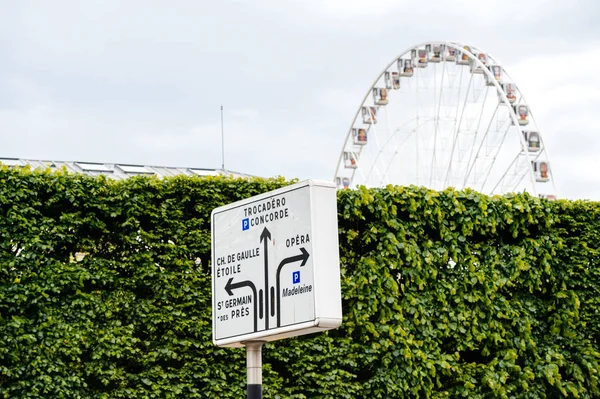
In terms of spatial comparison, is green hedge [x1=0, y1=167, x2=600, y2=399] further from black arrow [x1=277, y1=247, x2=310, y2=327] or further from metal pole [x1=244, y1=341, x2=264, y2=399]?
black arrow [x1=277, y1=247, x2=310, y2=327]

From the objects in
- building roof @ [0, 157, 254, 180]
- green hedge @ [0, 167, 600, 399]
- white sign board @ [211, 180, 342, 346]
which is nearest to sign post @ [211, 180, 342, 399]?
white sign board @ [211, 180, 342, 346]

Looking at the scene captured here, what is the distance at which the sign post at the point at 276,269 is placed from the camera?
12.6ft

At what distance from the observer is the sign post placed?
3.84 metres

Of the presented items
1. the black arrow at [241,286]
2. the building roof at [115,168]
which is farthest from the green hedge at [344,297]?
the building roof at [115,168]

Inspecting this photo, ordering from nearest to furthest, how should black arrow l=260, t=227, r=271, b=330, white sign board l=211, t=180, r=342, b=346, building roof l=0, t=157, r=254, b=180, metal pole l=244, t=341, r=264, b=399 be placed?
white sign board l=211, t=180, r=342, b=346
black arrow l=260, t=227, r=271, b=330
metal pole l=244, t=341, r=264, b=399
building roof l=0, t=157, r=254, b=180

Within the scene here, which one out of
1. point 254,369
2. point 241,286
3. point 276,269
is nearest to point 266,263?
point 276,269

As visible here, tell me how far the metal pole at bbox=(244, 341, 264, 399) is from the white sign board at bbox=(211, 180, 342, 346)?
0.24 ft

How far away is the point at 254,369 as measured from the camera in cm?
416

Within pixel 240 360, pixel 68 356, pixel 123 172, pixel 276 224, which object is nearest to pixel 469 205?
pixel 240 360

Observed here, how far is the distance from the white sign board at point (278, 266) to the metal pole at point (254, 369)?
7 centimetres

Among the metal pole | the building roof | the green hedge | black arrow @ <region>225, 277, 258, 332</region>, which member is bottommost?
the metal pole

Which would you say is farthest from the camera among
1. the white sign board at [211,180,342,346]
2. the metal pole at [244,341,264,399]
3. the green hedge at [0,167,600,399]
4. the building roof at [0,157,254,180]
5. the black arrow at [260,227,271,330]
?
the building roof at [0,157,254,180]

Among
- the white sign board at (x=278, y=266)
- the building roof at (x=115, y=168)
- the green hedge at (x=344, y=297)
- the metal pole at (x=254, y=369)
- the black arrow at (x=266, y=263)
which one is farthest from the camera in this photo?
the building roof at (x=115, y=168)

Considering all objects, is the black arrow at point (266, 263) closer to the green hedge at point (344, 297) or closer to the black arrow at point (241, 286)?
the black arrow at point (241, 286)
